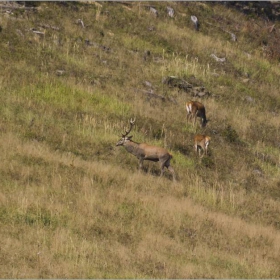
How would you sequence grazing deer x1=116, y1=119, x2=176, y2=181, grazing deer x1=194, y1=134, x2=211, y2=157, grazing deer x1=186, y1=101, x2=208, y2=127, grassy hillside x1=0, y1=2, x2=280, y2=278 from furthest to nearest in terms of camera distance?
grazing deer x1=186, y1=101, x2=208, y2=127, grazing deer x1=194, y1=134, x2=211, y2=157, grazing deer x1=116, y1=119, x2=176, y2=181, grassy hillside x1=0, y1=2, x2=280, y2=278

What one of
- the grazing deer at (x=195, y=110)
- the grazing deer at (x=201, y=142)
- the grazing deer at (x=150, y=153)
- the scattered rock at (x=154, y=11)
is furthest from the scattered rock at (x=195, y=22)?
the grazing deer at (x=150, y=153)

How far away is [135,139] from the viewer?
23016 mm

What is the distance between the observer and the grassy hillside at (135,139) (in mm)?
14203

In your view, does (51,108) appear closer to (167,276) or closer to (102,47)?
(102,47)

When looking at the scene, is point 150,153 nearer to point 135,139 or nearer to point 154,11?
point 135,139

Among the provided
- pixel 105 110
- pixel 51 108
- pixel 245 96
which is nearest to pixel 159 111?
pixel 105 110

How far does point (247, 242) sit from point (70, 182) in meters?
4.83

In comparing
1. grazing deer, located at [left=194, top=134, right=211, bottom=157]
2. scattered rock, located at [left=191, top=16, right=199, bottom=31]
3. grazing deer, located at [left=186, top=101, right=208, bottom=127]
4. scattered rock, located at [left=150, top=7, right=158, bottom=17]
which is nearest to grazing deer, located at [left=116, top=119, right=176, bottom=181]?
grazing deer, located at [left=194, top=134, right=211, bottom=157]

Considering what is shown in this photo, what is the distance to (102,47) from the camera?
32.2 metres

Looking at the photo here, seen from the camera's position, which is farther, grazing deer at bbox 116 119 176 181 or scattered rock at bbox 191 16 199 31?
scattered rock at bbox 191 16 199 31

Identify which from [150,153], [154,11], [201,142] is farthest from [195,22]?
[150,153]

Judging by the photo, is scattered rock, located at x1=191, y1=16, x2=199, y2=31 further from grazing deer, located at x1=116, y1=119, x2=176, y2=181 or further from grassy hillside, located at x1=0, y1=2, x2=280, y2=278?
grazing deer, located at x1=116, y1=119, x2=176, y2=181

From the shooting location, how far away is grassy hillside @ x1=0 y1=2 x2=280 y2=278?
14.2 m

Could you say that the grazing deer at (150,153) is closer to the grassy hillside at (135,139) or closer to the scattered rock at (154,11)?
the grassy hillside at (135,139)
